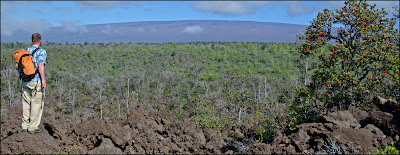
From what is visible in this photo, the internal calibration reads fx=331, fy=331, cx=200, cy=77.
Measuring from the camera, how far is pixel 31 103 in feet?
A: 19.5

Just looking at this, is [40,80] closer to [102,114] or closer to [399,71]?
[399,71]

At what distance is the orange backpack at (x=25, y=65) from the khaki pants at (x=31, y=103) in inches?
5.4

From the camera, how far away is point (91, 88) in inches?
1026

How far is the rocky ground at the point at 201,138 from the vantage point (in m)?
5.35

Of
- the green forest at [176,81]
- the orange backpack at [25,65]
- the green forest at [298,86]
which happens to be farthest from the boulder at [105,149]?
the green forest at [176,81]

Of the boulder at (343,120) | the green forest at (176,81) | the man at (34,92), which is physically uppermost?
the man at (34,92)

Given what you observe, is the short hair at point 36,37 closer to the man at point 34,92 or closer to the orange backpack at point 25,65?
the man at point 34,92

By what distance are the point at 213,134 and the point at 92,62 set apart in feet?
145

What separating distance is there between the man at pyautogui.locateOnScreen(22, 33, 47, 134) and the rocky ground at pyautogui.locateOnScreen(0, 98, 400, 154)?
26 centimetres

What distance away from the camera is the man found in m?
5.86

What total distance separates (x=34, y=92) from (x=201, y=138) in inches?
126

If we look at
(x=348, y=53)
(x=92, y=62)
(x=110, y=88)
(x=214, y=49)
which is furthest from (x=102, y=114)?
(x=214, y=49)

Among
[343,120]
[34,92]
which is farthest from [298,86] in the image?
[34,92]

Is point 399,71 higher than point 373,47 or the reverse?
the reverse
